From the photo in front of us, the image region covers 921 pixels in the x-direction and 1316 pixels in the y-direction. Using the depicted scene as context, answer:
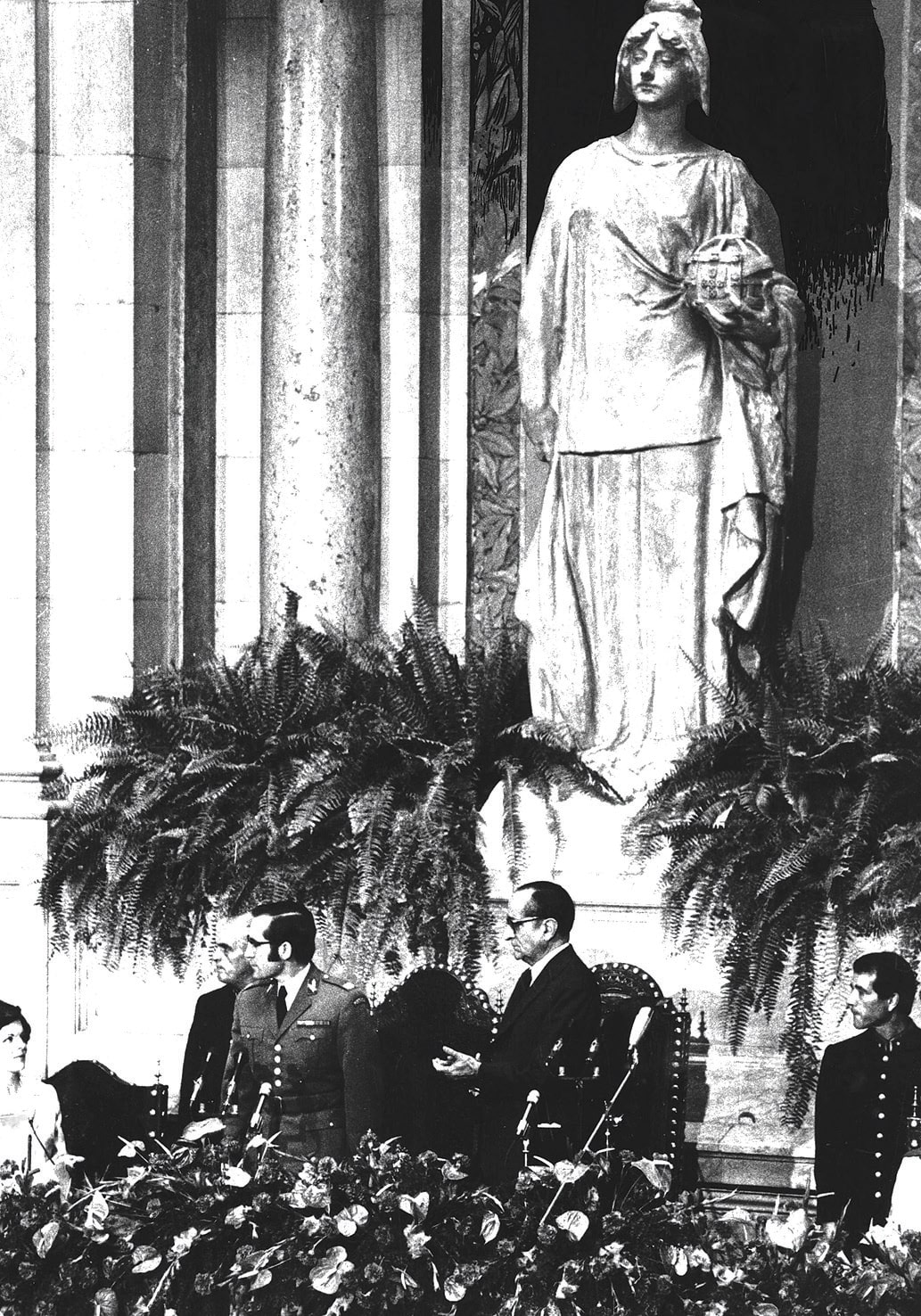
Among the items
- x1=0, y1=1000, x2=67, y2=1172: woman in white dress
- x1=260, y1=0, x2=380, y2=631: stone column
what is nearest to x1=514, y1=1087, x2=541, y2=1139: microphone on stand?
x1=0, y1=1000, x2=67, y2=1172: woman in white dress

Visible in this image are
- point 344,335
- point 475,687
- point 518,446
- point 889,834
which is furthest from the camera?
point 518,446

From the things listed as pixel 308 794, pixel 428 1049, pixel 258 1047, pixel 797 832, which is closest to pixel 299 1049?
pixel 258 1047

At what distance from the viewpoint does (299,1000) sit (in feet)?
25.5

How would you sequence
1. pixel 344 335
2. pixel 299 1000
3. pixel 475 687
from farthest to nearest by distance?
pixel 344 335 < pixel 475 687 < pixel 299 1000

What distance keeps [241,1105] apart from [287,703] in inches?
97.4

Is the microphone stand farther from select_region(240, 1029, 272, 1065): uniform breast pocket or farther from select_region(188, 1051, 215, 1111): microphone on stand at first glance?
select_region(188, 1051, 215, 1111): microphone on stand

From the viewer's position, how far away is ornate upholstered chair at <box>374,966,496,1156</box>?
7922 mm

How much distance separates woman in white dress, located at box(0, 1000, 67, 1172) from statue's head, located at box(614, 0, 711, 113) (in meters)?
4.72

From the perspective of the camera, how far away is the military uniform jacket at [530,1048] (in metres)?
7.78

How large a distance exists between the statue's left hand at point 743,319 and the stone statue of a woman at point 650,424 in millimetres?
11

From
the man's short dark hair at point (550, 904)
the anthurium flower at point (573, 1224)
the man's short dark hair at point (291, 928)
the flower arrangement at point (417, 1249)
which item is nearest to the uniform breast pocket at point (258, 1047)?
the man's short dark hair at point (291, 928)

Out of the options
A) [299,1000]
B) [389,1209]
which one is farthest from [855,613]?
[389,1209]

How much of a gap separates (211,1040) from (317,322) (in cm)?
361

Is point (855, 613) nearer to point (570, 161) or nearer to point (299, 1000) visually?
point (570, 161)
